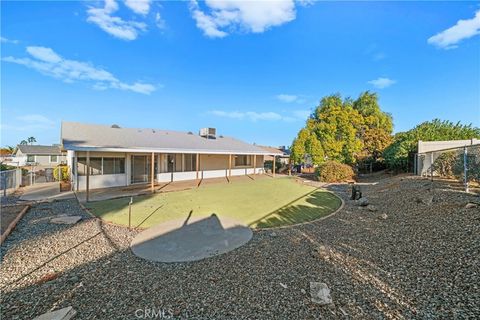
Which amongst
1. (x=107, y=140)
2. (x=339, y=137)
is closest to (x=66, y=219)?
(x=107, y=140)

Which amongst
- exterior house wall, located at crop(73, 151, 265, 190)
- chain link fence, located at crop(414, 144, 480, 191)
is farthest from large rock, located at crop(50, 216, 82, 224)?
chain link fence, located at crop(414, 144, 480, 191)

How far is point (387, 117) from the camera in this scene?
2619 cm

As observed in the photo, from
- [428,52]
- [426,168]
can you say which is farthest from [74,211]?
[428,52]

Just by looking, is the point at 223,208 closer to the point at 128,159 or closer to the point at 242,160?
the point at 128,159

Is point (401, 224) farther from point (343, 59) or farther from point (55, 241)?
point (343, 59)

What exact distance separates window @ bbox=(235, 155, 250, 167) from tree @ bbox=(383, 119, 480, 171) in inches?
523

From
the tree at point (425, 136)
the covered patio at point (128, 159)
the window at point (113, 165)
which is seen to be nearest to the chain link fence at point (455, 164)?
the tree at point (425, 136)

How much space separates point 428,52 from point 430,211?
447 inches

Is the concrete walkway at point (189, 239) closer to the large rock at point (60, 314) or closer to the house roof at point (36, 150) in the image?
the large rock at point (60, 314)

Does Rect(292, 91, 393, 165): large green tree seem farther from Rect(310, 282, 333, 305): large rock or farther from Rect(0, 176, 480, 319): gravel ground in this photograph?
Rect(310, 282, 333, 305): large rock

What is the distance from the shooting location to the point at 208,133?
23.2 metres

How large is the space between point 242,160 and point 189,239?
1754 centimetres

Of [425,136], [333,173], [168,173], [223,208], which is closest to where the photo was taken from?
[223,208]

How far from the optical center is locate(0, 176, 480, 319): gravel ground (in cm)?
296
